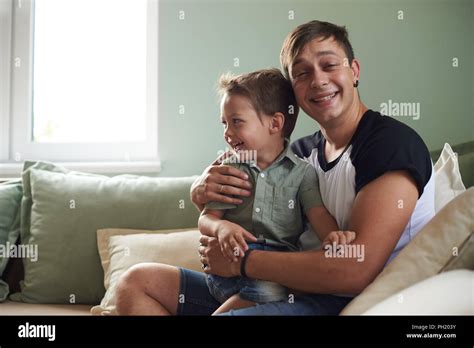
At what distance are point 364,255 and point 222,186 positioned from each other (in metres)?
0.27

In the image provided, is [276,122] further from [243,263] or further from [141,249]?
[141,249]

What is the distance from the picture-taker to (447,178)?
1.32m

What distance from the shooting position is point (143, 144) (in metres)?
1.67

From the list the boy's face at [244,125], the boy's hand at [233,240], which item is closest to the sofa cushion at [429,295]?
the boy's hand at [233,240]

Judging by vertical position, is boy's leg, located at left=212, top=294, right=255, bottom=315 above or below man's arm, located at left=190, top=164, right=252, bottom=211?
below

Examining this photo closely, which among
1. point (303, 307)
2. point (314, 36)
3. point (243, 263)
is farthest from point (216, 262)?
point (314, 36)

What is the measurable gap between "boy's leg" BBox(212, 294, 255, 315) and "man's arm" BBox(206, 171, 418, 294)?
46 millimetres

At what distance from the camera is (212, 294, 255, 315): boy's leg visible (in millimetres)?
1035

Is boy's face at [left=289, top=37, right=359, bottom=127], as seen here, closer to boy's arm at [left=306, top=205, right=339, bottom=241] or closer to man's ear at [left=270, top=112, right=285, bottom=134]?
man's ear at [left=270, top=112, right=285, bottom=134]

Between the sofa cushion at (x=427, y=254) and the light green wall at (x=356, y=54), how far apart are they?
1.48 ft

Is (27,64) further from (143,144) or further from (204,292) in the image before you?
(204,292)

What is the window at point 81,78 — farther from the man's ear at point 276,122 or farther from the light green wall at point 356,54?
the man's ear at point 276,122

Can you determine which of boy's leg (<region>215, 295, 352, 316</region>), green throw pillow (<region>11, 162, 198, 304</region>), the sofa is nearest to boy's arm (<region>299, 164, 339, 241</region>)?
boy's leg (<region>215, 295, 352, 316</region>)

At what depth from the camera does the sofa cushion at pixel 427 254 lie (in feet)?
3.11
